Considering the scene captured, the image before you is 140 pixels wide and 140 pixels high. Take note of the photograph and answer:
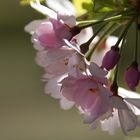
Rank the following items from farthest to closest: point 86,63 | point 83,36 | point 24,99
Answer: point 24,99
point 83,36
point 86,63

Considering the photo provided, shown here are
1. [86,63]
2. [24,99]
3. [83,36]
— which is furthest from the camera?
[24,99]

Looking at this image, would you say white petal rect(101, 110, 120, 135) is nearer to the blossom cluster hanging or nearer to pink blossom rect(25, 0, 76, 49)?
the blossom cluster hanging

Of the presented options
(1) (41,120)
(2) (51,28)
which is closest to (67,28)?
(2) (51,28)

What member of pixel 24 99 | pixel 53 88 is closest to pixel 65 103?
pixel 53 88

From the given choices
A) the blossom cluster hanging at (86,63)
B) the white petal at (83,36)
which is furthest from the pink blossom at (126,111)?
the white petal at (83,36)

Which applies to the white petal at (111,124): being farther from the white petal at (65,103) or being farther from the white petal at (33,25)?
the white petal at (33,25)

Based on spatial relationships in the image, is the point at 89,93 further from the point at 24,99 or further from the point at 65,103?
the point at 24,99

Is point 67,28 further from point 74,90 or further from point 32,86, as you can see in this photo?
point 32,86
